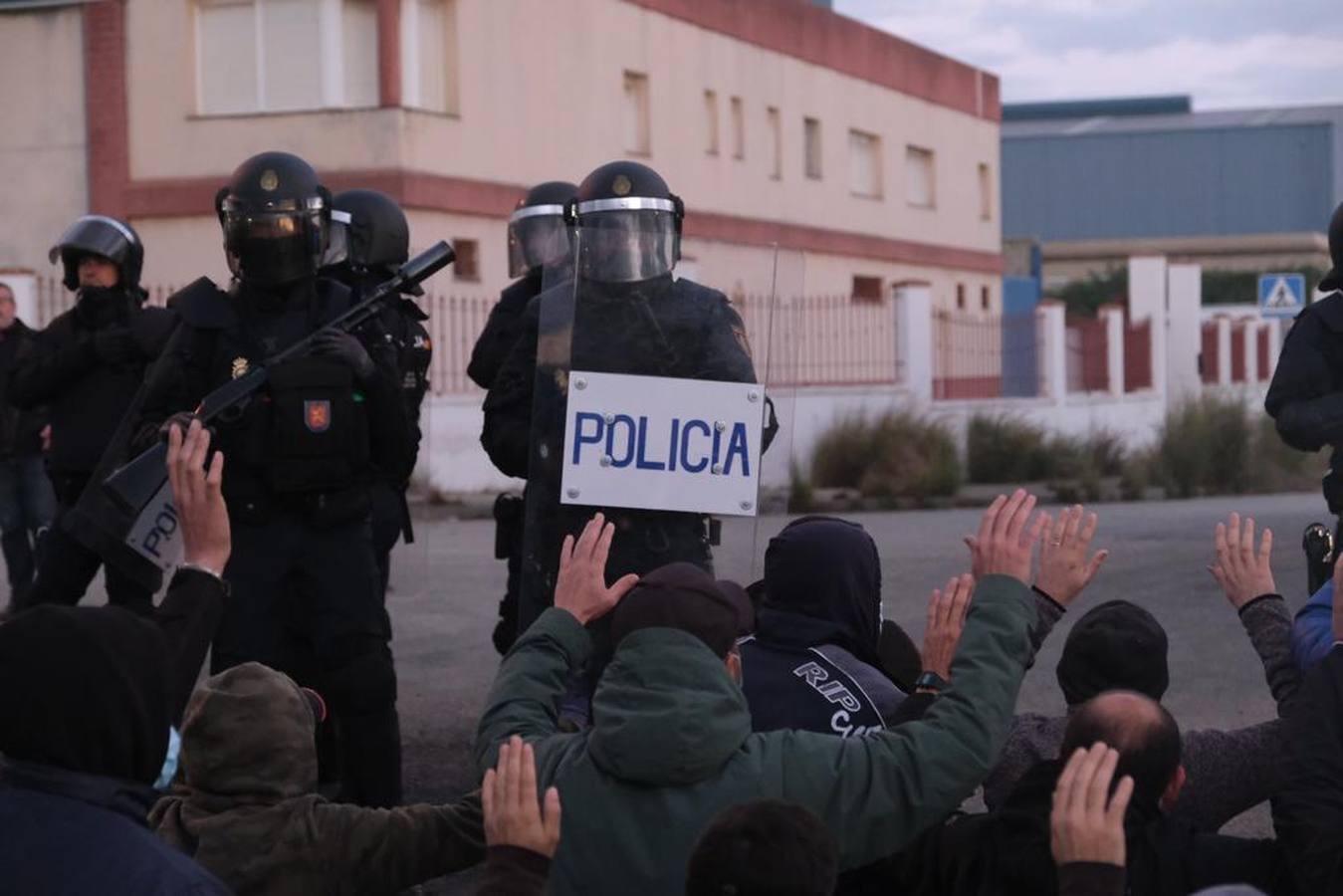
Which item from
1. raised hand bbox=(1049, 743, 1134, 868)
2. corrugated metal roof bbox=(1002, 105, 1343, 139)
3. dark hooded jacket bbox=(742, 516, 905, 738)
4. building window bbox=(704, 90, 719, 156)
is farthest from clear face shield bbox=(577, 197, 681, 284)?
corrugated metal roof bbox=(1002, 105, 1343, 139)

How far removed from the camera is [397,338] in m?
6.80

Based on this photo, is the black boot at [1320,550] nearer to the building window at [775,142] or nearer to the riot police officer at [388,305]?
the riot police officer at [388,305]

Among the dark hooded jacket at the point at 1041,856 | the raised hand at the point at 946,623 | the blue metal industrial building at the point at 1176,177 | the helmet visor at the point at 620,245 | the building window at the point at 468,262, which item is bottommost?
the dark hooded jacket at the point at 1041,856

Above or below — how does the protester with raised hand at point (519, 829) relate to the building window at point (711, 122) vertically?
below

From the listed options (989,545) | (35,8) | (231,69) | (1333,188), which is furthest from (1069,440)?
(1333,188)

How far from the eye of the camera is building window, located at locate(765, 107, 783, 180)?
35750mm

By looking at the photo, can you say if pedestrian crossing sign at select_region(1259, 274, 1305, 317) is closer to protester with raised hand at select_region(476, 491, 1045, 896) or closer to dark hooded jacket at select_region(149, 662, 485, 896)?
protester with raised hand at select_region(476, 491, 1045, 896)

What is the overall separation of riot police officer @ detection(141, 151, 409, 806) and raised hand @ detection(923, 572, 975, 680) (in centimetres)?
219

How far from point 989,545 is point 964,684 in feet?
0.95

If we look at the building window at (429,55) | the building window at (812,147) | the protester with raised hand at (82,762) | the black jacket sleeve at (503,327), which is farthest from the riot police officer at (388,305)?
the building window at (812,147)

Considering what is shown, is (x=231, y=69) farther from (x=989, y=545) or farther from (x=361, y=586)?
(x=989, y=545)

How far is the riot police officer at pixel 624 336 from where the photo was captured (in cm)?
550

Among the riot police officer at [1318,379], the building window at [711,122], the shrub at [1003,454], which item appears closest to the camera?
the riot police officer at [1318,379]

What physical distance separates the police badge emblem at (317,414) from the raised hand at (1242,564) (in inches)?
99.1
